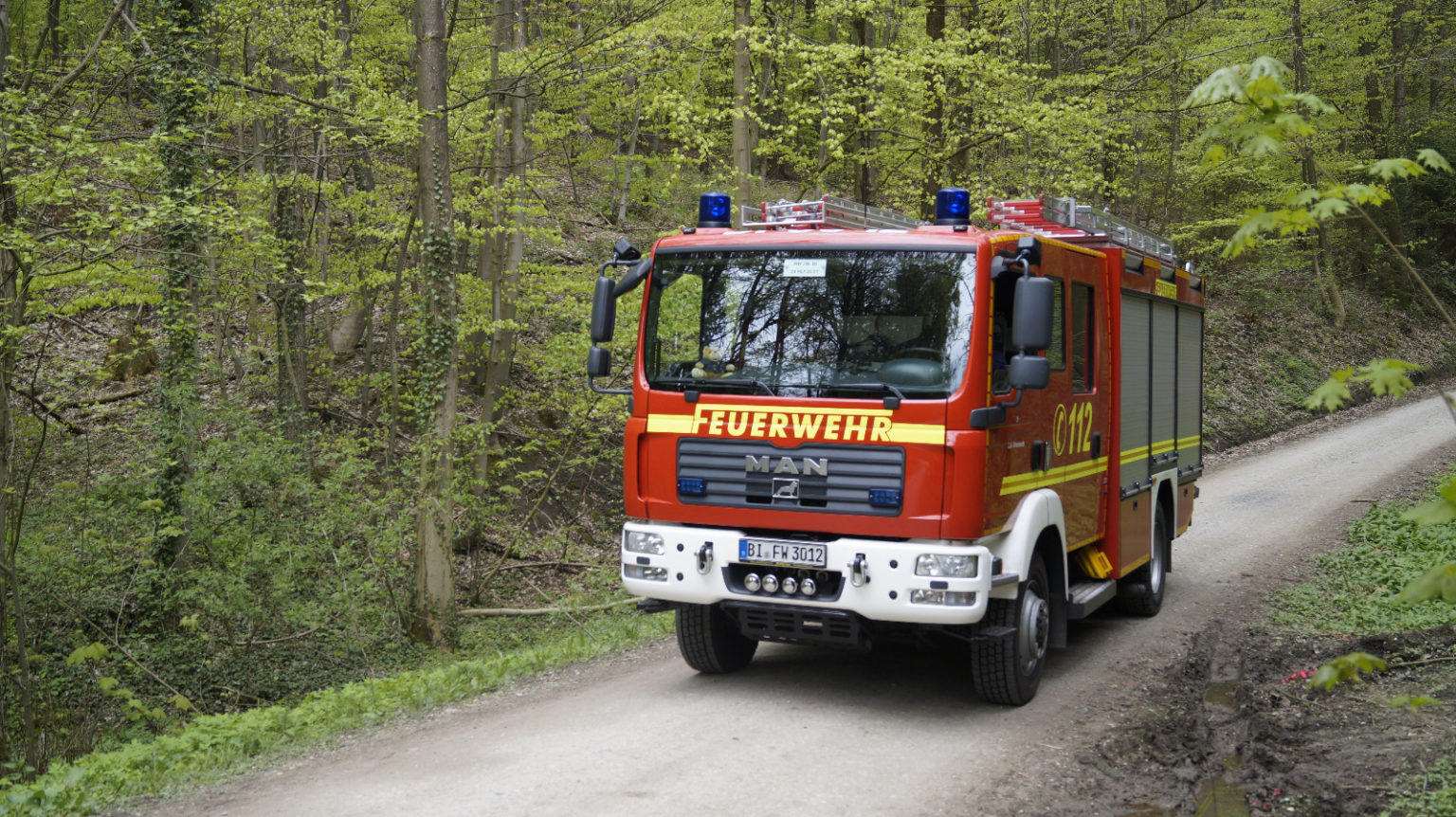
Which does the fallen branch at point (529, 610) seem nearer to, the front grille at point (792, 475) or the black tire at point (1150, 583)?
the black tire at point (1150, 583)

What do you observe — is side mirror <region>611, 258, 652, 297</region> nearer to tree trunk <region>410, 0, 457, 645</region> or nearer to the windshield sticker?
the windshield sticker

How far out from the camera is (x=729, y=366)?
271 inches

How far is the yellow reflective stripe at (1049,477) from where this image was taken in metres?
6.67

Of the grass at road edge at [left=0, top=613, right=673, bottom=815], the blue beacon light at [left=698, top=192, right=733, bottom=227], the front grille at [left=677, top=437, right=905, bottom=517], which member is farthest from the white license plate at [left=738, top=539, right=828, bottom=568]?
the grass at road edge at [left=0, top=613, right=673, bottom=815]

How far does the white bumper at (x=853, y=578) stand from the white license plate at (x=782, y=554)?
0.04 meters

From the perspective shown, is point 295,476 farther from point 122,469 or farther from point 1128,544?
point 1128,544

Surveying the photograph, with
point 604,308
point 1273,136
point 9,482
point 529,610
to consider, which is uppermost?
point 1273,136

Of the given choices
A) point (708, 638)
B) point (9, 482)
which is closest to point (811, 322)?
point (708, 638)

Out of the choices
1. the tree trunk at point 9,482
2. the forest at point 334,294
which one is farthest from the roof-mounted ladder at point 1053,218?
the tree trunk at point 9,482

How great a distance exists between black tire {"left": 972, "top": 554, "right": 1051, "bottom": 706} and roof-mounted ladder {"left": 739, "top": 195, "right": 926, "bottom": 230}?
97.9 inches

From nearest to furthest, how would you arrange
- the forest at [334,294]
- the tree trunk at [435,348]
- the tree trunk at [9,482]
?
the tree trunk at [9,482]
the forest at [334,294]
the tree trunk at [435,348]

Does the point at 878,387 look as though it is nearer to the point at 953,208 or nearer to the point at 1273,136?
the point at 953,208

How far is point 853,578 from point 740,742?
111 centimetres

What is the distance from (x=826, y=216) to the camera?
7.19 m
